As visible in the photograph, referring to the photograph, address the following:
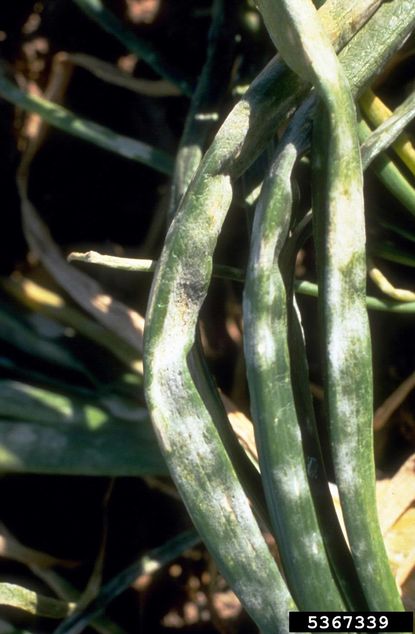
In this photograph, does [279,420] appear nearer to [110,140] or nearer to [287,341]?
[287,341]

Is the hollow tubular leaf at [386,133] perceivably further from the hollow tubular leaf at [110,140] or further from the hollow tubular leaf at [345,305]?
the hollow tubular leaf at [110,140]

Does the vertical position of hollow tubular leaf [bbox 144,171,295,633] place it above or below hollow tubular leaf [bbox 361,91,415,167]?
below

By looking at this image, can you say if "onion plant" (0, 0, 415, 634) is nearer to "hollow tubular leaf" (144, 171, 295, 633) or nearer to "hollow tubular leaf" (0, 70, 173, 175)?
"hollow tubular leaf" (144, 171, 295, 633)

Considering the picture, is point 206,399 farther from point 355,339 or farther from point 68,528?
point 68,528

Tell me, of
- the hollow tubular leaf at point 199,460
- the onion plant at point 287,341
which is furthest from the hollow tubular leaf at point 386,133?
the hollow tubular leaf at point 199,460

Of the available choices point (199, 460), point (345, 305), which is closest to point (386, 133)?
point (345, 305)

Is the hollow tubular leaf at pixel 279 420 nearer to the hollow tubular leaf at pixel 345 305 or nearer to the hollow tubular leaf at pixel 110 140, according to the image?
the hollow tubular leaf at pixel 345 305

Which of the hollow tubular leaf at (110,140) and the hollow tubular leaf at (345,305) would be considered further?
the hollow tubular leaf at (110,140)

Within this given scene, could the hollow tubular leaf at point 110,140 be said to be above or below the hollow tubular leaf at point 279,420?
above

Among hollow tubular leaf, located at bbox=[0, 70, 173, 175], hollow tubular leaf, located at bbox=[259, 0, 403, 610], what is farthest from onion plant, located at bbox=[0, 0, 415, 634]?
hollow tubular leaf, located at bbox=[0, 70, 173, 175]

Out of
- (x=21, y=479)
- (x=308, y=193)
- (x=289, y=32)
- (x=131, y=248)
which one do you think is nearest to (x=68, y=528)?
(x=21, y=479)

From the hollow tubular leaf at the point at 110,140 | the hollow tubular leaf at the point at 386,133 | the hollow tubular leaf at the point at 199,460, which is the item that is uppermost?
the hollow tubular leaf at the point at 110,140
